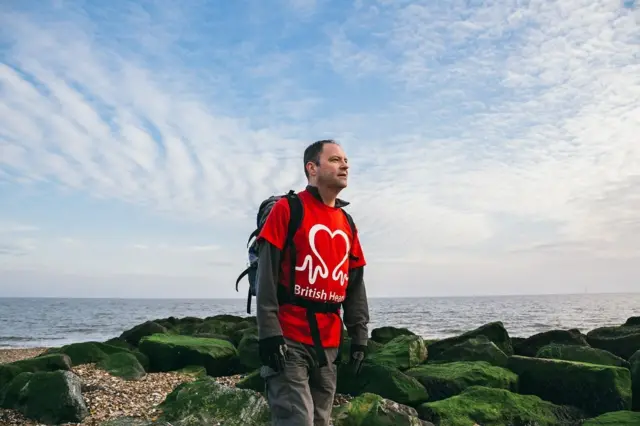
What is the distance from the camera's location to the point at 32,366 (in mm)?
9156

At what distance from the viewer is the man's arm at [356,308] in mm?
3998

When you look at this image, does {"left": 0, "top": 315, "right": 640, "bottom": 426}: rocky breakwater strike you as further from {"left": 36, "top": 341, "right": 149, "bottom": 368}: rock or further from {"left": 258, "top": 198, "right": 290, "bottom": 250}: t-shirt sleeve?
{"left": 258, "top": 198, "right": 290, "bottom": 250}: t-shirt sleeve

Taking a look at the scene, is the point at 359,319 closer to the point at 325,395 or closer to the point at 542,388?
the point at 325,395

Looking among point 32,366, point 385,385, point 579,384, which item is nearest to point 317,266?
point 385,385

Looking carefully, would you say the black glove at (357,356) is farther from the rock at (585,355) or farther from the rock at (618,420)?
the rock at (585,355)

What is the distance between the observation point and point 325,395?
3.60m

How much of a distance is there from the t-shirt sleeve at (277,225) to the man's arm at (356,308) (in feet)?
2.54

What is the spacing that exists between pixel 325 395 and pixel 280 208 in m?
1.24

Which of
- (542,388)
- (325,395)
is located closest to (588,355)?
(542,388)

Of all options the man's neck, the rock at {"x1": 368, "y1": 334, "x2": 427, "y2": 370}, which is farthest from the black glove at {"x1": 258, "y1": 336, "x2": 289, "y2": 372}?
the rock at {"x1": 368, "y1": 334, "x2": 427, "y2": 370}

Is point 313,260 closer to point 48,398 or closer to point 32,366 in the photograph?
point 48,398

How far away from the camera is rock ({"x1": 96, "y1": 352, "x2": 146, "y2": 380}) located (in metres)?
9.45

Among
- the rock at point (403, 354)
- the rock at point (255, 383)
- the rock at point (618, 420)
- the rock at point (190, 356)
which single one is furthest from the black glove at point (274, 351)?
the rock at point (190, 356)

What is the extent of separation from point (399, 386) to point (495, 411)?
4.06 ft
